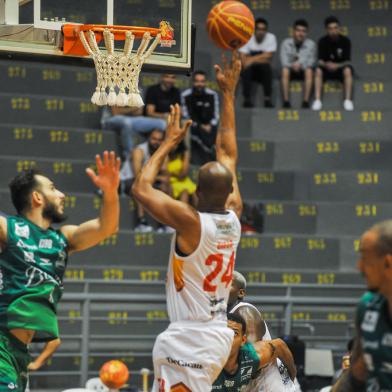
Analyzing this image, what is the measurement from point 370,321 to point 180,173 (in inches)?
351

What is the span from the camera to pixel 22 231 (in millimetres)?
5840

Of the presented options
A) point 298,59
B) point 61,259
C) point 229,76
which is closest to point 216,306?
point 61,259

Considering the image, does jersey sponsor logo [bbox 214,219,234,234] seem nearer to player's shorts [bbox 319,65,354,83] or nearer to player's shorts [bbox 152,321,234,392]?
player's shorts [bbox 152,321,234,392]

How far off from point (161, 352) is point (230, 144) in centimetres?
161

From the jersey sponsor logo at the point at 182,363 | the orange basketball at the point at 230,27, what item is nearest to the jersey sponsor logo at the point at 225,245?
the jersey sponsor logo at the point at 182,363

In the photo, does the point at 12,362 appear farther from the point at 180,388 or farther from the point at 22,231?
the point at 180,388

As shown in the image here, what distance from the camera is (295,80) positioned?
1535 cm

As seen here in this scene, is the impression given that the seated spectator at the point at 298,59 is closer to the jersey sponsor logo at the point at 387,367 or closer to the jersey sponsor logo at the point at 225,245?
the jersey sponsor logo at the point at 225,245

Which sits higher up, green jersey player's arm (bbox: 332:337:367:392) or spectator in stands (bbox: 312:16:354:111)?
spectator in stands (bbox: 312:16:354:111)

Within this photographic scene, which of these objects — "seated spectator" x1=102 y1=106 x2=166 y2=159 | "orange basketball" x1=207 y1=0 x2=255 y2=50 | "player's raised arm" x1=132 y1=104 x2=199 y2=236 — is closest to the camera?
"player's raised arm" x1=132 y1=104 x2=199 y2=236

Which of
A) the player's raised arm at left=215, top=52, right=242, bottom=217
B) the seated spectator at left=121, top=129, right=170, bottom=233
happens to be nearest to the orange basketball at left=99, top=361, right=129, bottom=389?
the player's raised arm at left=215, top=52, right=242, bottom=217

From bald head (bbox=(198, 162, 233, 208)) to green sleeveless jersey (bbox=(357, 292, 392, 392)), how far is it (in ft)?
4.38

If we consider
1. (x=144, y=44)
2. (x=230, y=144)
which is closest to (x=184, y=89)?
(x=144, y=44)

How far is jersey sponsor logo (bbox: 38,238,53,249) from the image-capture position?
231 inches
